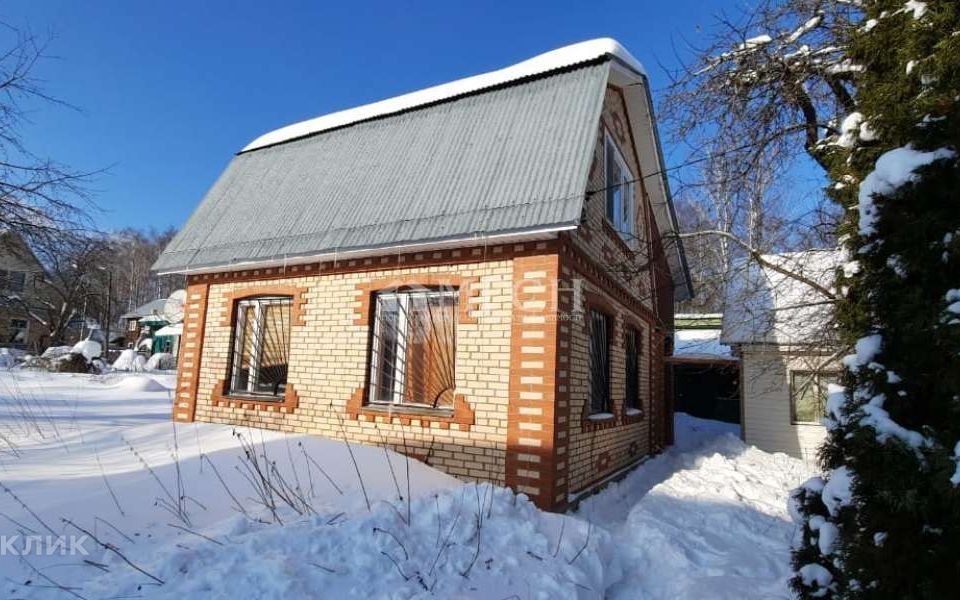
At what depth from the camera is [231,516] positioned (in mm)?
3961

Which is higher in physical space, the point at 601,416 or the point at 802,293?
the point at 802,293

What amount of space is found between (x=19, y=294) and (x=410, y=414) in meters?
17.8

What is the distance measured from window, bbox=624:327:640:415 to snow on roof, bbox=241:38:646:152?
4662mm

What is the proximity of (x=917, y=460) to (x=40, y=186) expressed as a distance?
10.5 metres

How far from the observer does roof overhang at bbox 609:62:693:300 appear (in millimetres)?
7088

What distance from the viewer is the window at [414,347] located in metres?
6.25

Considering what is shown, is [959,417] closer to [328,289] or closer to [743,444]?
[328,289]

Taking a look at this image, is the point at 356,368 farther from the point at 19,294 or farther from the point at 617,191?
the point at 19,294

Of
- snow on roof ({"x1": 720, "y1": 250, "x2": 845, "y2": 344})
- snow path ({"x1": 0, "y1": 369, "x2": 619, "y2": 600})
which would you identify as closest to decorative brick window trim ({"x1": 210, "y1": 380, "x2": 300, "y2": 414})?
snow path ({"x1": 0, "y1": 369, "x2": 619, "y2": 600})

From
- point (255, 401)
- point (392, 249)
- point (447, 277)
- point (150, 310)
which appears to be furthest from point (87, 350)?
point (447, 277)

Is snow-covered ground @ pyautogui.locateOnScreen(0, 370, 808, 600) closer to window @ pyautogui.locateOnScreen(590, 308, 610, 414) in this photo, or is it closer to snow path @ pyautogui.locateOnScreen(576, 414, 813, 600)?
snow path @ pyautogui.locateOnScreen(576, 414, 813, 600)

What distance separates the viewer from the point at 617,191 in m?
8.30

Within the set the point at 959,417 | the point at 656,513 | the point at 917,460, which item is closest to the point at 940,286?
the point at 959,417

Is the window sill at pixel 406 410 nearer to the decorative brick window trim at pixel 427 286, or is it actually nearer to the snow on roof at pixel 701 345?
the decorative brick window trim at pixel 427 286
